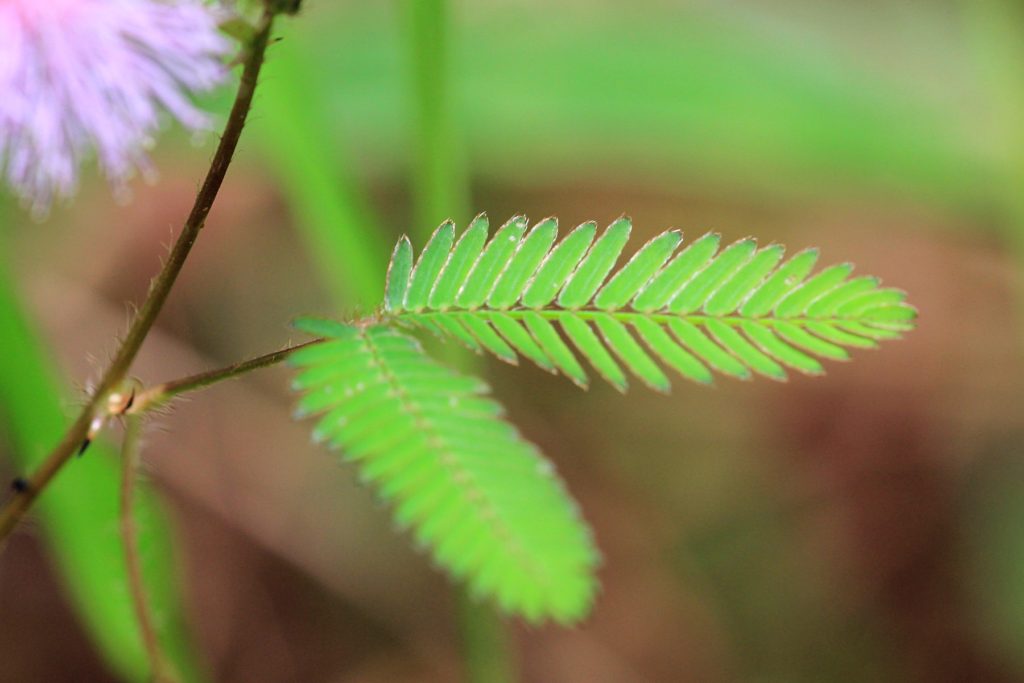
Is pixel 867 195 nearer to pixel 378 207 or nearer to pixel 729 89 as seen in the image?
pixel 729 89

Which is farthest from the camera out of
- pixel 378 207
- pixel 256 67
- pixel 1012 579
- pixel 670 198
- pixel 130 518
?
pixel 670 198

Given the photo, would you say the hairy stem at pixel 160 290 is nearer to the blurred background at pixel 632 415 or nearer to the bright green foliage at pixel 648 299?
the bright green foliage at pixel 648 299

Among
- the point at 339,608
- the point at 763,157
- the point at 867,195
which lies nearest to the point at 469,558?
the point at 339,608

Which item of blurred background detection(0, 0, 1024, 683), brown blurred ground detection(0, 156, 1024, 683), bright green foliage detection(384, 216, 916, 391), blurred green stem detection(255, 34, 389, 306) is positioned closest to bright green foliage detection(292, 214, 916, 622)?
bright green foliage detection(384, 216, 916, 391)

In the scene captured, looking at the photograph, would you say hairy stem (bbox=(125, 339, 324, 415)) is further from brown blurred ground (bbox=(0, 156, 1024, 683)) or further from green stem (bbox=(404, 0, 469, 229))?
brown blurred ground (bbox=(0, 156, 1024, 683))

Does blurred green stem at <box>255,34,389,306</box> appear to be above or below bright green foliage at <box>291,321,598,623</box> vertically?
above

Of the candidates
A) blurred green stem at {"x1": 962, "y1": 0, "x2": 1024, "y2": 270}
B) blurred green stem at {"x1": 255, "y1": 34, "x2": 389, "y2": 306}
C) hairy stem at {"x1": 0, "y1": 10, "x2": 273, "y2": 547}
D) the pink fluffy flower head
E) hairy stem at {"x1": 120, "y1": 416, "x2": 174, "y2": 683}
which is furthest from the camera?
blurred green stem at {"x1": 962, "y1": 0, "x2": 1024, "y2": 270}
